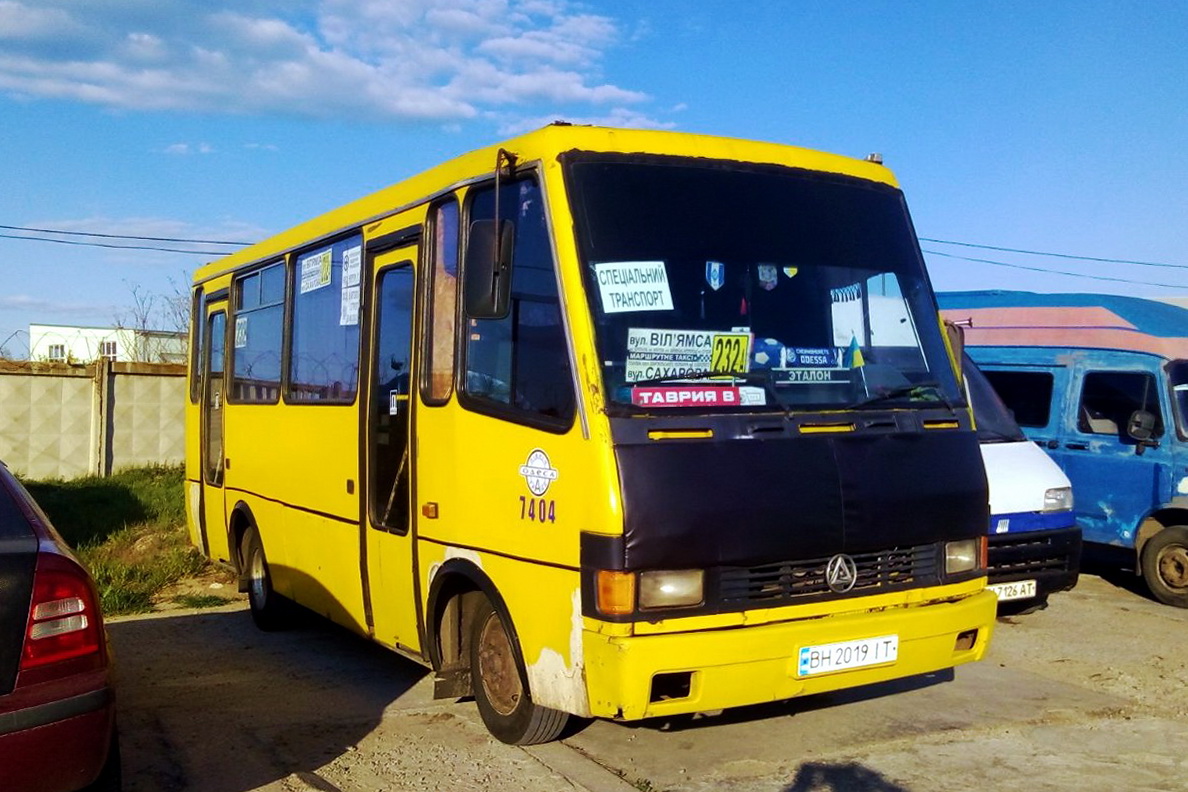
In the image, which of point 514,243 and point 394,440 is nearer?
point 514,243

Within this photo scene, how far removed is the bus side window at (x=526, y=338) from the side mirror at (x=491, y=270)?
77mm

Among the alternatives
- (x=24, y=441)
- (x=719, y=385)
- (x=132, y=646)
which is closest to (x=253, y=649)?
(x=132, y=646)

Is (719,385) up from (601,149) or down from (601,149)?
down

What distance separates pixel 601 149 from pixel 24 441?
48.1 feet

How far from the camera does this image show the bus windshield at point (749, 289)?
16.3 ft

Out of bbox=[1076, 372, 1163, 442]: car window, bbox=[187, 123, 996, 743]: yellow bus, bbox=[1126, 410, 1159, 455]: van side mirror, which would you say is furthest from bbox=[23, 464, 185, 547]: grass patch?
bbox=[1126, 410, 1159, 455]: van side mirror

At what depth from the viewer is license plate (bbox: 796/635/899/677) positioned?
193 inches

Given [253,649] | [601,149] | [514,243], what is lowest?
[253,649]

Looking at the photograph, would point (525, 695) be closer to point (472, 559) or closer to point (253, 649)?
point (472, 559)

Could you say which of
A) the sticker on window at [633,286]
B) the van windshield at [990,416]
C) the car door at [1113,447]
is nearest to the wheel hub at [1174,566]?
the car door at [1113,447]

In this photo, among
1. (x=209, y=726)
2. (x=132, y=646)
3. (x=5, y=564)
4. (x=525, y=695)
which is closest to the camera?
(x=5, y=564)

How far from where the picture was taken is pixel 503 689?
562 centimetres

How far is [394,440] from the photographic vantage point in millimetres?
6477

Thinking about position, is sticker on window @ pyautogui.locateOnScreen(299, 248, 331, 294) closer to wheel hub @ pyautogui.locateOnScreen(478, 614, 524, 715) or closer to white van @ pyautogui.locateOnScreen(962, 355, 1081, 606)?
wheel hub @ pyautogui.locateOnScreen(478, 614, 524, 715)
